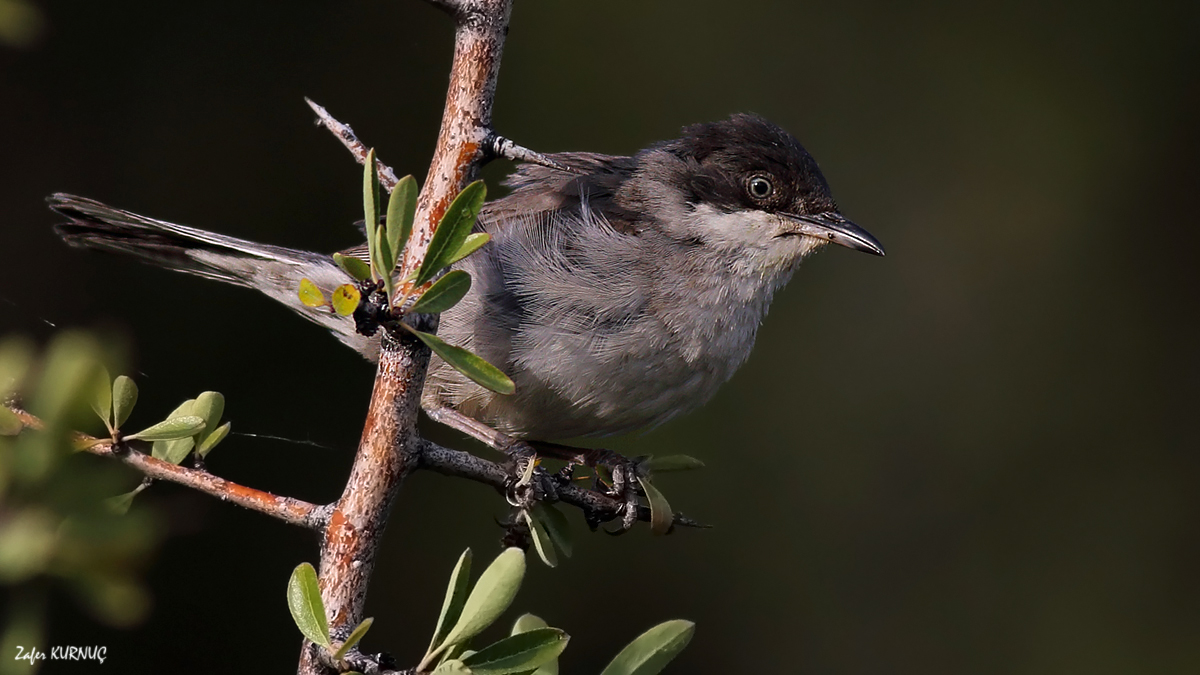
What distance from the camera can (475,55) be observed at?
75.5 inches

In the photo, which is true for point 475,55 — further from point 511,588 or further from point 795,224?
point 795,224

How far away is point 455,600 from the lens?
1478 mm

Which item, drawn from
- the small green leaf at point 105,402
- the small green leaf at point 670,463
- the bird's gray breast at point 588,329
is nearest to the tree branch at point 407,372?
the small green leaf at point 105,402

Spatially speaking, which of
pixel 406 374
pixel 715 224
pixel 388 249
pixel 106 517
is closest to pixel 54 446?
pixel 106 517

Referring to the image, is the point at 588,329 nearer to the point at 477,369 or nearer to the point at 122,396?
the point at 477,369

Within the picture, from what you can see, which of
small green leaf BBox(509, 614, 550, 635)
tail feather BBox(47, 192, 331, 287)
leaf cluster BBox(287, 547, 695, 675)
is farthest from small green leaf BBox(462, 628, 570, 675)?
tail feather BBox(47, 192, 331, 287)

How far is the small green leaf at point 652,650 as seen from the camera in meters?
1.55

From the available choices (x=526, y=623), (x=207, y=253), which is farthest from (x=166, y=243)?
(x=526, y=623)

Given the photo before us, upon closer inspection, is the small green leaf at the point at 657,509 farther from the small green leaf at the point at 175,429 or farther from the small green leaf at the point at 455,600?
the small green leaf at the point at 175,429

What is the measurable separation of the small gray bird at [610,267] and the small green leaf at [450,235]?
5.05 feet

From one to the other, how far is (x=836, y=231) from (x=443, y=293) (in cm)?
243

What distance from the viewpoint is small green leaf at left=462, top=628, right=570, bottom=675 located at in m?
1.43

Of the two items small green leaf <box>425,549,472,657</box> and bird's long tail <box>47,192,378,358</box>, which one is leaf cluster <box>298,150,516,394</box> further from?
bird's long tail <box>47,192,378,358</box>

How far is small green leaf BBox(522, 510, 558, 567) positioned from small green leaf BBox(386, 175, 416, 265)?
0.74 metres
